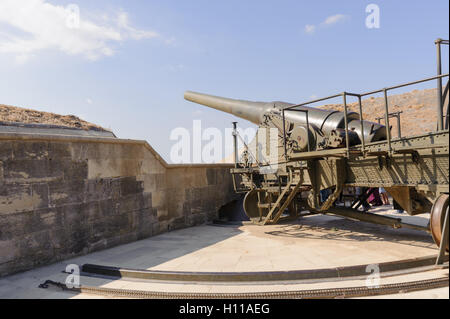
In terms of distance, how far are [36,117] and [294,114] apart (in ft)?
47.9

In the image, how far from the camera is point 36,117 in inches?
672

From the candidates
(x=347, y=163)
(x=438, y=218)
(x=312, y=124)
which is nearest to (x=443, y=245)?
(x=438, y=218)

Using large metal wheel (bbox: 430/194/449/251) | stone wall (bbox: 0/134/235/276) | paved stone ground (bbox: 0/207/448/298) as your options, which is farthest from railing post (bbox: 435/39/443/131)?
stone wall (bbox: 0/134/235/276)

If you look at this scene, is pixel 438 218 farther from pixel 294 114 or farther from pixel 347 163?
pixel 294 114

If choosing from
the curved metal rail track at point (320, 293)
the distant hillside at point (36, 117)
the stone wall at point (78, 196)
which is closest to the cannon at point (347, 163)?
the curved metal rail track at point (320, 293)

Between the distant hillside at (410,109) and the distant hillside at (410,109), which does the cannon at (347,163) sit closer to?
the distant hillside at (410,109)

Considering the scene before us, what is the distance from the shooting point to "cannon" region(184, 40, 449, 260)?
4.65 meters

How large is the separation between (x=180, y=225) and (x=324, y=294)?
5499mm

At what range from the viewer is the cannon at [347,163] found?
465 cm

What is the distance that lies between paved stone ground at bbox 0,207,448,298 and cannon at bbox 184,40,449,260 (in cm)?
51

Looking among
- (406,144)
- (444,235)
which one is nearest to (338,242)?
(406,144)

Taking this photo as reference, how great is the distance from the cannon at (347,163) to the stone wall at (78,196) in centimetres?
225
